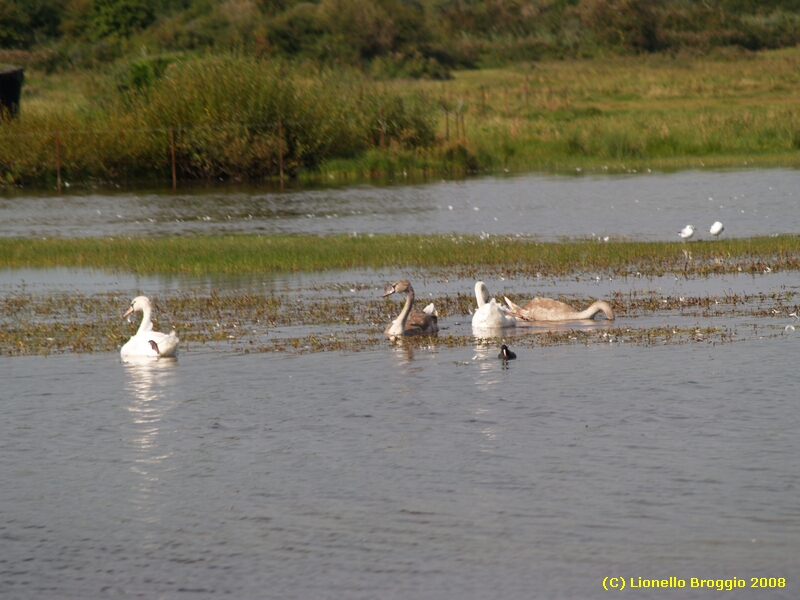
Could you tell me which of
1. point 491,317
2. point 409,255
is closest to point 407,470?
point 491,317

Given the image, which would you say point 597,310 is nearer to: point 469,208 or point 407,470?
point 407,470

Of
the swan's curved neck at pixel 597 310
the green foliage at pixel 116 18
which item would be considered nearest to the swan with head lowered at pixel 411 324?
the swan's curved neck at pixel 597 310

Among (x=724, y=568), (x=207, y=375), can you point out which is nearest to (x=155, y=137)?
(x=207, y=375)

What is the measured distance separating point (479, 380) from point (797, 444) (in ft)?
11.1

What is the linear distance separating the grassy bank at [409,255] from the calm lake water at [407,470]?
4945 millimetres

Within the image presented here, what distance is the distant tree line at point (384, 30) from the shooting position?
229 ft

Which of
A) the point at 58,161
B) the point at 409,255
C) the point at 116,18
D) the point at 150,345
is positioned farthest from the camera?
the point at 116,18

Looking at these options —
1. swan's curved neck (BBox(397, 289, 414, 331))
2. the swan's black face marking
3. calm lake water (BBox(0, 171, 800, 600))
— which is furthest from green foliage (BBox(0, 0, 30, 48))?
the swan's black face marking

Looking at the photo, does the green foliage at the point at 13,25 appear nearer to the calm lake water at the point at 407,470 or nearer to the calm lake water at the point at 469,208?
the calm lake water at the point at 469,208

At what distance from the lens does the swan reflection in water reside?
9375 millimetres

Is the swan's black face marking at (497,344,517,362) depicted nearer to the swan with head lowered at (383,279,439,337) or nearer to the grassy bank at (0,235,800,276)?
the swan with head lowered at (383,279,439,337)

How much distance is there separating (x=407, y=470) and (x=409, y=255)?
40.0 feet

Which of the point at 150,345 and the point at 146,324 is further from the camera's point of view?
the point at 146,324

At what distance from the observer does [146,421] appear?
1125cm
